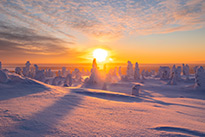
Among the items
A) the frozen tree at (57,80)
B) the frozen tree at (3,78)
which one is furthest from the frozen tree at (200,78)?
the frozen tree at (57,80)

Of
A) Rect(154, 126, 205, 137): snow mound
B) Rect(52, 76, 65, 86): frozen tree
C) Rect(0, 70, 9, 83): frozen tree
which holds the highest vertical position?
Rect(0, 70, 9, 83): frozen tree

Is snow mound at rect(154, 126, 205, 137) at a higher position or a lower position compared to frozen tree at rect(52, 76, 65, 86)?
higher

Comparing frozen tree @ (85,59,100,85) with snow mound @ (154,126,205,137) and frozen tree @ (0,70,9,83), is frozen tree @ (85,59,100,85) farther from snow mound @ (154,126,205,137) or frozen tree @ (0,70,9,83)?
snow mound @ (154,126,205,137)

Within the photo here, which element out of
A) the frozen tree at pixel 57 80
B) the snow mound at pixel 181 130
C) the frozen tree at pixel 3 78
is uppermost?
the frozen tree at pixel 3 78

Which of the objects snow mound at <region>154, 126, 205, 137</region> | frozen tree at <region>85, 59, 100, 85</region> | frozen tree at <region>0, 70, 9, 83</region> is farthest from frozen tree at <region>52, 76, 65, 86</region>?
snow mound at <region>154, 126, 205, 137</region>

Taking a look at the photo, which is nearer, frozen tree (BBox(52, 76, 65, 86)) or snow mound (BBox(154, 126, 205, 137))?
snow mound (BBox(154, 126, 205, 137))

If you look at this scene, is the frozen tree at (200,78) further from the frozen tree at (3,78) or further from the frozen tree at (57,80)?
the frozen tree at (57,80)

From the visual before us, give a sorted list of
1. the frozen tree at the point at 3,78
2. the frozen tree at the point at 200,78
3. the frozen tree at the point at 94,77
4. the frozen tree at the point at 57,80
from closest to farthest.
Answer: the frozen tree at the point at 3,78 < the frozen tree at the point at 200,78 < the frozen tree at the point at 57,80 < the frozen tree at the point at 94,77

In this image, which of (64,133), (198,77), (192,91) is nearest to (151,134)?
(64,133)

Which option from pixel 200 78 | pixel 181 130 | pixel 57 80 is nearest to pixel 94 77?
pixel 57 80

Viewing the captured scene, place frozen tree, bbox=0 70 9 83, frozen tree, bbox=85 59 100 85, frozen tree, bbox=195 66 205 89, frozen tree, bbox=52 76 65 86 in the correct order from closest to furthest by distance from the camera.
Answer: frozen tree, bbox=0 70 9 83
frozen tree, bbox=195 66 205 89
frozen tree, bbox=52 76 65 86
frozen tree, bbox=85 59 100 85

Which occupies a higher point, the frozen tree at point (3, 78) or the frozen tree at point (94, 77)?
the frozen tree at point (3, 78)

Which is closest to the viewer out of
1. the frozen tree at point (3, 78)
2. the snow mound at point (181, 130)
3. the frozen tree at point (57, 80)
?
the snow mound at point (181, 130)

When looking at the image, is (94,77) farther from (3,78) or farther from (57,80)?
(3,78)
